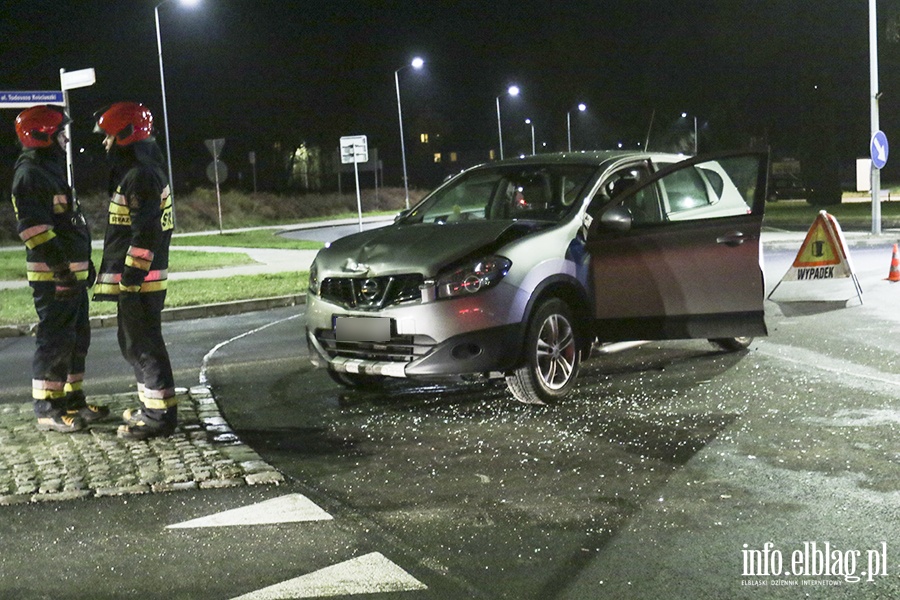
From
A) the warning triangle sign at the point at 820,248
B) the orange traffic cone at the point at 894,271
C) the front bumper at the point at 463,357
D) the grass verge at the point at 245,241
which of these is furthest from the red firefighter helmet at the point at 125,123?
the grass verge at the point at 245,241

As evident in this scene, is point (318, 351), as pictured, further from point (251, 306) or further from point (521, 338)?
point (251, 306)

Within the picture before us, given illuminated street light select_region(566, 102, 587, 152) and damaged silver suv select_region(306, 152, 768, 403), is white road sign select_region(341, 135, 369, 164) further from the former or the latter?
illuminated street light select_region(566, 102, 587, 152)

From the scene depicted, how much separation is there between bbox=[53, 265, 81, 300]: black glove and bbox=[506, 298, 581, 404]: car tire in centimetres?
301

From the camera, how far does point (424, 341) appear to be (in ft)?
24.5

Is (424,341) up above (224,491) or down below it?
above

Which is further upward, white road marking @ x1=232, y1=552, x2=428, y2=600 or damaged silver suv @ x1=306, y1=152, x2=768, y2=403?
damaged silver suv @ x1=306, y1=152, x2=768, y2=403

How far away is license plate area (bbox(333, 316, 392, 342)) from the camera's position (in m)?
7.60

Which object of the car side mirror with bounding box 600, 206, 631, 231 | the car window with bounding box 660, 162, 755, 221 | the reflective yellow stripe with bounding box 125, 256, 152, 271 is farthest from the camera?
the car window with bounding box 660, 162, 755, 221

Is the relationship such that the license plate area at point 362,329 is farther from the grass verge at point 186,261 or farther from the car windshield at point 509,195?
the grass verge at point 186,261

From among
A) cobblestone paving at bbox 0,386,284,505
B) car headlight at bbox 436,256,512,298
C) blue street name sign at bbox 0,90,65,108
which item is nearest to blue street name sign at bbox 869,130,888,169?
blue street name sign at bbox 0,90,65,108

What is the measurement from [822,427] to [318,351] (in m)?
3.51

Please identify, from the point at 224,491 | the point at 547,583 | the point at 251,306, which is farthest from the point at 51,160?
the point at 251,306

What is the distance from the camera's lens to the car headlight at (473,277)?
747 centimetres

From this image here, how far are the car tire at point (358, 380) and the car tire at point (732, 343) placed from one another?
3091mm
